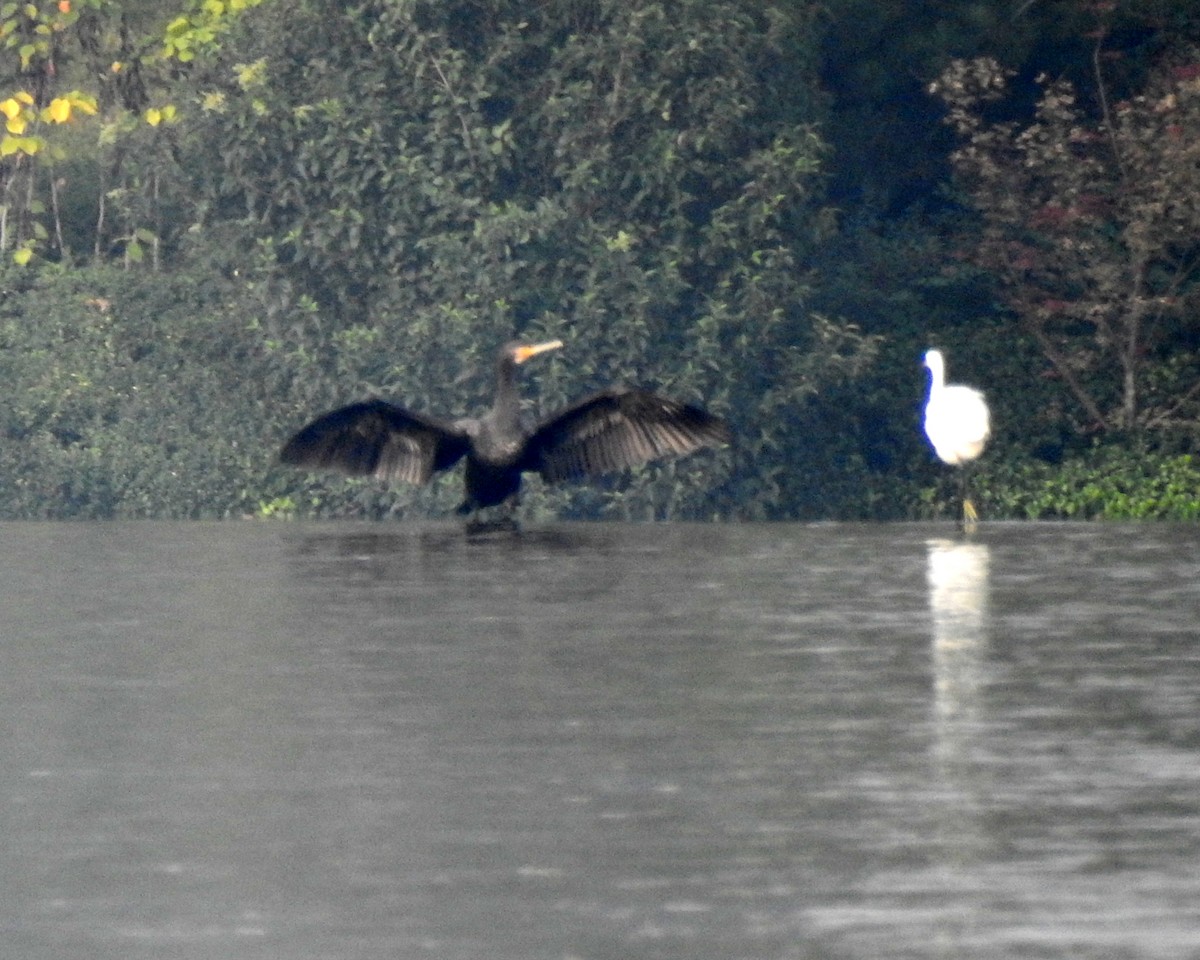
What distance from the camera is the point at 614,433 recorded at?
1577 centimetres

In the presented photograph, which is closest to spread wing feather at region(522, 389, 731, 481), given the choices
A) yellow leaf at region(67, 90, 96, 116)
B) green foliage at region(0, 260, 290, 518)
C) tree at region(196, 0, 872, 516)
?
tree at region(196, 0, 872, 516)

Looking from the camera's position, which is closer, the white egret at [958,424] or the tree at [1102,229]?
the white egret at [958,424]

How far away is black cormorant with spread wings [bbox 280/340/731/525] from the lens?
51.2 ft

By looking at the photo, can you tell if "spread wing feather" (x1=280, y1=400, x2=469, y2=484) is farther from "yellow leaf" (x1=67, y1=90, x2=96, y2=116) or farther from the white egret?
"yellow leaf" (x1=67, y1=90, x2=96, y2=116)

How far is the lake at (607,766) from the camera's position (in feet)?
15.8

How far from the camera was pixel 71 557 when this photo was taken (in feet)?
46.2

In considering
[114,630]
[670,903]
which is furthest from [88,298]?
[670,903]

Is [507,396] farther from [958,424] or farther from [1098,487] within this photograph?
[1098,487]

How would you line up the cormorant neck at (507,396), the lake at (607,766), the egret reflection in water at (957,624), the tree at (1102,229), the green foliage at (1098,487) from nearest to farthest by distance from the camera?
the lake at (607,766) → the egret reflection in water at (957,624) → the cormorant neck at (507,396) → the green foliage at (1098,487) → the tree at (1102,229)

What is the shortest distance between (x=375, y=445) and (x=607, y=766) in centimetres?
978

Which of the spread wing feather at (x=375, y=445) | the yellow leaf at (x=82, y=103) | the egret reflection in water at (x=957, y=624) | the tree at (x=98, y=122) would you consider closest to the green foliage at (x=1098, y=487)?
the spread wing feather at (x=375, y=445)

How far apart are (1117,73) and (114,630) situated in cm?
1534

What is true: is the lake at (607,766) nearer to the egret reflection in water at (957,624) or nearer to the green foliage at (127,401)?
the egret reflection in water at (957,624)

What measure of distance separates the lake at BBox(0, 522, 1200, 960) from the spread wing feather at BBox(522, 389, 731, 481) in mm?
3597
